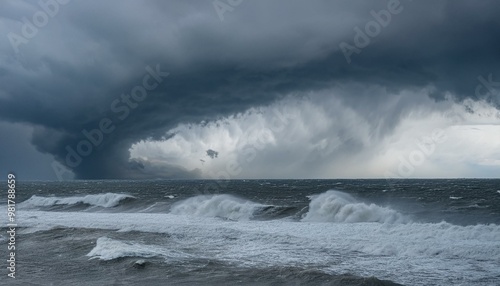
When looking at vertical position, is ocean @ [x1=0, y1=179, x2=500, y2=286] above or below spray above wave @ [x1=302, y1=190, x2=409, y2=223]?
below

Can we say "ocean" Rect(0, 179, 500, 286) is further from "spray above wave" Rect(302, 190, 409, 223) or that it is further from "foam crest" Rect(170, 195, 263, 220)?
"foam crest" Rect(170, 195, 263, 220)

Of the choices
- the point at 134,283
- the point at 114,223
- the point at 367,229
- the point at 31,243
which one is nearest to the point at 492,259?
the point at 367,229

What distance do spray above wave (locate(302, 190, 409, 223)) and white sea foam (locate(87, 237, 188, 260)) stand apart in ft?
52.2

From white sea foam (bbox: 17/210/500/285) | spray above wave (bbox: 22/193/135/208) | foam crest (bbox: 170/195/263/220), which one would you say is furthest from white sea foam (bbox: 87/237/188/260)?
spray above wave (bbox: 22/193/135/208)

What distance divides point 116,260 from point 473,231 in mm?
16739

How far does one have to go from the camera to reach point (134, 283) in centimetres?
1526

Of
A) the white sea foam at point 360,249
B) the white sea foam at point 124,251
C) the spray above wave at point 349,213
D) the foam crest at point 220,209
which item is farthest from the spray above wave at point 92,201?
the white sea foam at point 124,251

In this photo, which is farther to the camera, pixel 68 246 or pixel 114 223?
pixel 114 223

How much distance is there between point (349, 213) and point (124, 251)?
18.6 meters

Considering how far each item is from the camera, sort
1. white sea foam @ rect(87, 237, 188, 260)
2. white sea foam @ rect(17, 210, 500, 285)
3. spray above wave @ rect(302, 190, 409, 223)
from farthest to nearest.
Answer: spray above wave @ rect(302, 190, 409, 223) < white sea foam @ rect(87, 237, 188, 260) < white sea foam @ rect(17, 210, 500, 285)

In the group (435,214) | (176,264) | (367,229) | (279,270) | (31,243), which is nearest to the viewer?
(279,270)

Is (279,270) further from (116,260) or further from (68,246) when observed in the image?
(68,246)

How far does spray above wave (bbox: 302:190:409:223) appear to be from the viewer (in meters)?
32.6

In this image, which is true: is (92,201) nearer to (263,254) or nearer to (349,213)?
(349,213)
